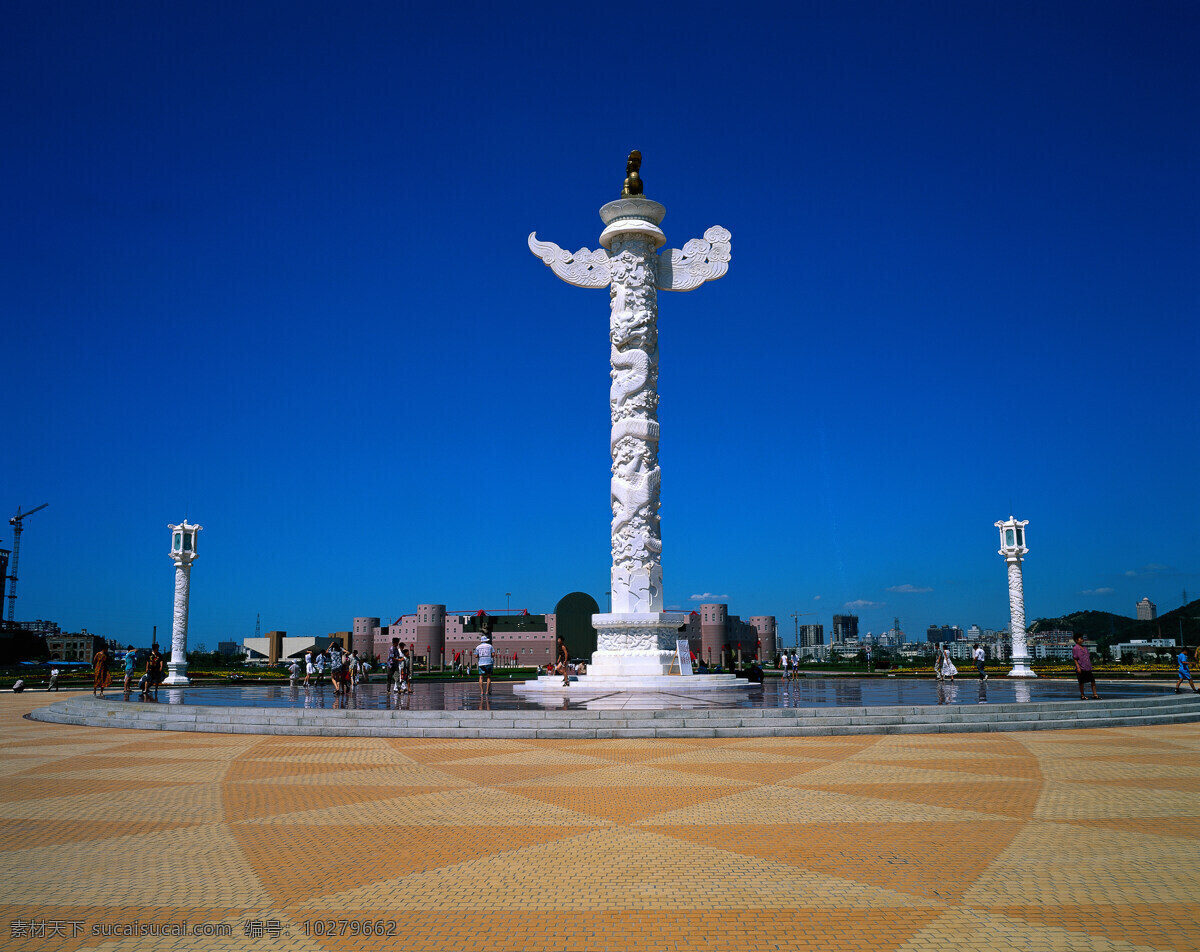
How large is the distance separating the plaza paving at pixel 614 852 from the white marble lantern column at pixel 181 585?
1825 centimetres

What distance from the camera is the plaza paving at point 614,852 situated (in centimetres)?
402

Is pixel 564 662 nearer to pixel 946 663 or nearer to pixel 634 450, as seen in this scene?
pixel 634 450

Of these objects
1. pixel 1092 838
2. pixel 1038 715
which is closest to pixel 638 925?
pixel 1092 838

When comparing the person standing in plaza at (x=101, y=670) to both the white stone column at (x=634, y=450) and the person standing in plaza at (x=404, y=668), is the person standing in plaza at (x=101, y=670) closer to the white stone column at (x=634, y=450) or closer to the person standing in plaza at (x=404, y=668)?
the person standing in plaza at (x=404, y=668)

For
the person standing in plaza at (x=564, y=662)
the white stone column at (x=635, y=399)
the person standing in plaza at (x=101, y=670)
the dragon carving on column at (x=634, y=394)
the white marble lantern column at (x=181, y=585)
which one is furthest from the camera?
the white marble lantern column at (x=181, y=585)

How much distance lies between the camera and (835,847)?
17.7ft

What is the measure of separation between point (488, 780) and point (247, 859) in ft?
10.0

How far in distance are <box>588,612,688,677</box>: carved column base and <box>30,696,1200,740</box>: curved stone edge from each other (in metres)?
5.88

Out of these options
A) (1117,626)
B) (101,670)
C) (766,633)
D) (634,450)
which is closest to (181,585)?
(101,670)

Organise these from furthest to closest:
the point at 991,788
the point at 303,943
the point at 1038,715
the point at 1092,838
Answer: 1. the point at 1038,715
2. the point at 991,788
3. the point at 1092,838
4. the point at 303,943

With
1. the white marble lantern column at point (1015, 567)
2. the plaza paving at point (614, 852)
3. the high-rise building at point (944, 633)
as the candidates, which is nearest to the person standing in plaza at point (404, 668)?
the plaza paving at point (614, 852)

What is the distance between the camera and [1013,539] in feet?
90.3

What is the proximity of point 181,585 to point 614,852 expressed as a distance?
81.5 feet

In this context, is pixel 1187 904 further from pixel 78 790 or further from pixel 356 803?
pixel 78 790
